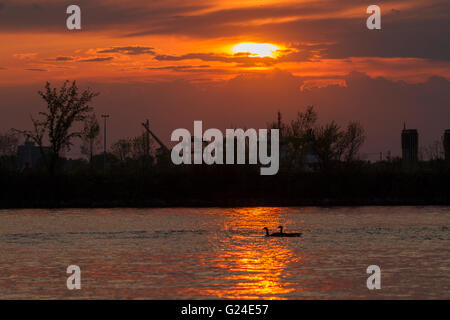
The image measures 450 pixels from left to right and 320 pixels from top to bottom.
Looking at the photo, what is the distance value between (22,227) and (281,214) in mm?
28265

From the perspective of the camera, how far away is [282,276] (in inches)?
1532

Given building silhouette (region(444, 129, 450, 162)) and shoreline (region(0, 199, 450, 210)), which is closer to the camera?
shoreline (region(0, 199, 450, 210))

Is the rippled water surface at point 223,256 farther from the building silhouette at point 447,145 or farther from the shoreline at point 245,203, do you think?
the building silhouette at point 447,145

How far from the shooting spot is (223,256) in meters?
48.2

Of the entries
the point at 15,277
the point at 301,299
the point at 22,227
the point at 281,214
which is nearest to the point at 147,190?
the point at 281,214

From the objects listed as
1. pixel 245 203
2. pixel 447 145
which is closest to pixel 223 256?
pixel 245 203

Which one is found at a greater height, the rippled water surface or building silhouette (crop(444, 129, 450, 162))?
building silhouette (crop(444, 129, 450, 162))

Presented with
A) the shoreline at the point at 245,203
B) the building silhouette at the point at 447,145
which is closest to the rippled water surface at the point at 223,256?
the shoreline at the point at 245,203

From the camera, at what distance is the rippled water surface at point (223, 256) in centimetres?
3456

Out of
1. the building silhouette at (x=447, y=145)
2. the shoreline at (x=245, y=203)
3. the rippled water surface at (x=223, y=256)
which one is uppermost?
the building silhouette at (x=447, y=145)

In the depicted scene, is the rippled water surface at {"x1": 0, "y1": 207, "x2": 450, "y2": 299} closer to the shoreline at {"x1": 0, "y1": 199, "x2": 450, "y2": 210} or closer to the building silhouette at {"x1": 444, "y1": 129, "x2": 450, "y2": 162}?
the shoreline at {"x1": 0, "y1": 199, "x2": 450, "y2": 210}

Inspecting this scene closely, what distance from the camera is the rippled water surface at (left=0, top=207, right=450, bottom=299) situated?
113ft

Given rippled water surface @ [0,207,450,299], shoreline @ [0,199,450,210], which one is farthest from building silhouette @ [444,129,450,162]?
rippled water surface @ [0,207,450,299]

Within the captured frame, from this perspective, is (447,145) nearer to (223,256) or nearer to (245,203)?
(245,203)
